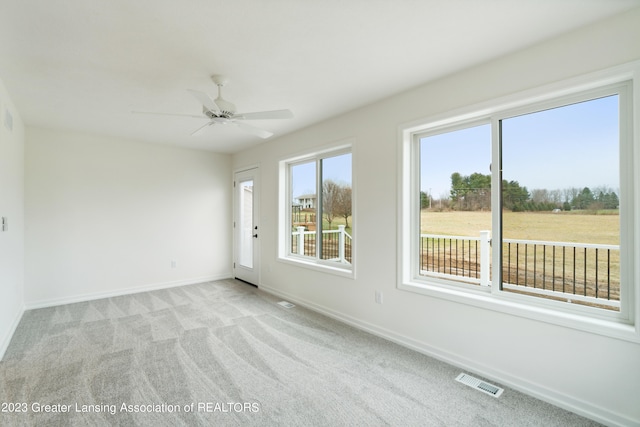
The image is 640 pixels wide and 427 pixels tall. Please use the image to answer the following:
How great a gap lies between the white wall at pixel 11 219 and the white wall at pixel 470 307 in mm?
3081

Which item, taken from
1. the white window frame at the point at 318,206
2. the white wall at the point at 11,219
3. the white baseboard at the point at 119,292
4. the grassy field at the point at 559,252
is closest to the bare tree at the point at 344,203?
the white window frame at the point at 318,206

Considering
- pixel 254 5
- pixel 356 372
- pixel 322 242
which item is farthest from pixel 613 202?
pixel 322 242

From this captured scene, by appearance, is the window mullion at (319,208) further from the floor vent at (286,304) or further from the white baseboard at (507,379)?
the white baseboard at (507,379)

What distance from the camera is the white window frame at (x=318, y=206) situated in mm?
3439

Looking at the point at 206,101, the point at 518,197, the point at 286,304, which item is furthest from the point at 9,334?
the point at 518,197

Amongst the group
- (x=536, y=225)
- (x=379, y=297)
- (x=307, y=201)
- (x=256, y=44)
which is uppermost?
(x=256, y=44)

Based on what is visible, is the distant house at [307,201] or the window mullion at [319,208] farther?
the distant house at [307,201]

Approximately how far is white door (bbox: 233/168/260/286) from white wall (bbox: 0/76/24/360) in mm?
2959

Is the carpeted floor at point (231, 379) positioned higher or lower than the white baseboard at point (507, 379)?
lower

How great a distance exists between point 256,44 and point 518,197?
2.36 m

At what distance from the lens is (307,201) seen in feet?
14.4

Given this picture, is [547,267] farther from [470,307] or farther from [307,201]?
[307,201]

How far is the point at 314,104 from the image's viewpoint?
3234mm

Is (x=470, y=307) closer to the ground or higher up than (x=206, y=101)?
closer to the ground
